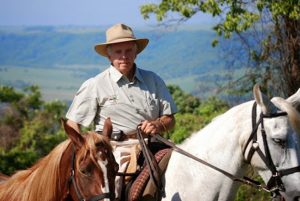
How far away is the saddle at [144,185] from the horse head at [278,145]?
0.87 metres

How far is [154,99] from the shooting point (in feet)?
20.0

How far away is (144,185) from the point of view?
221 inches

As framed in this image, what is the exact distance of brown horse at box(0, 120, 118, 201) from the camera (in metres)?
4.73

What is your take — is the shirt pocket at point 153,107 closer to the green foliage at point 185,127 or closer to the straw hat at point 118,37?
the straw hat at point 118,37

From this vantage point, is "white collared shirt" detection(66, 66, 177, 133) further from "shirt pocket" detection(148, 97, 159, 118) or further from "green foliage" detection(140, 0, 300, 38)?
"green foliage" detection(140, 0, 300, 38)

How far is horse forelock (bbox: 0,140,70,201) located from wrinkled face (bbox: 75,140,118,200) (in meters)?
0.22

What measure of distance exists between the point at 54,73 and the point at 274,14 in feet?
490

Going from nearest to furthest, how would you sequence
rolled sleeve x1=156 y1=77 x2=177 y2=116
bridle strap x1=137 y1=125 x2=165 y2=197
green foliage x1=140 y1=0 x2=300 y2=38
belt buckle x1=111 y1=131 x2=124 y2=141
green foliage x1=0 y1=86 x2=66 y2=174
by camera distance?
1. bridle strap x1=137 y1=125 x2=165 y2=197
2. belt buckle x1=111 y1=131 x2=124 y2=141
3. rolled sleeve x1=156 y1=77 x2=177 y2=116
4. green foliage x1=140 y1=0 x2=300 y2=38
5. green foliage x1=0 y1=86 x2=66 y2=174

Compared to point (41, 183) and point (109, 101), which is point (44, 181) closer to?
point (41, 183)

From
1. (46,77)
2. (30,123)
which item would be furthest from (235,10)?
(46,77)

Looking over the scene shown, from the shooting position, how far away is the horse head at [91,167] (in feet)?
15.5

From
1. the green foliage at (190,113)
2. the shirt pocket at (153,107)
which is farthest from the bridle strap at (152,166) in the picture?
the green foliage at (190,113)

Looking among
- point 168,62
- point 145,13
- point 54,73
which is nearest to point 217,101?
point 145,13

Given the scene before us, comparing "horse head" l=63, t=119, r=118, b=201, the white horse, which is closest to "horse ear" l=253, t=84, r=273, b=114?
the white horse
